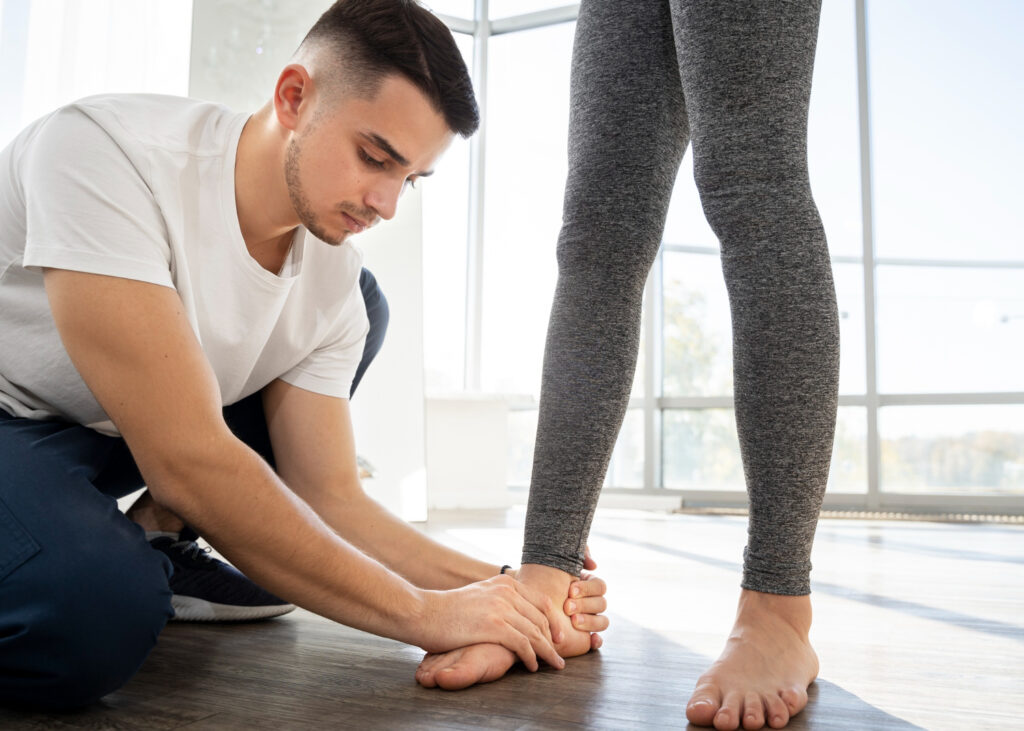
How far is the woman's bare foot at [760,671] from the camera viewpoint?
0.71m

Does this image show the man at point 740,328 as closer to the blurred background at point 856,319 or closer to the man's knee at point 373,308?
the man's knee at point 373,308

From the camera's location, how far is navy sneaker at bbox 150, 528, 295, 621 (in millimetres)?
1137

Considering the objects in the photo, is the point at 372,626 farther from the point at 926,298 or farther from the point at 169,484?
the point at 926,298

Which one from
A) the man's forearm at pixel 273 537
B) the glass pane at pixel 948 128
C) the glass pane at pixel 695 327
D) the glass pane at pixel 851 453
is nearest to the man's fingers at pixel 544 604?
the man's forearm at pixel 273 537

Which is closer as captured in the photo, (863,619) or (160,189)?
(160,189)

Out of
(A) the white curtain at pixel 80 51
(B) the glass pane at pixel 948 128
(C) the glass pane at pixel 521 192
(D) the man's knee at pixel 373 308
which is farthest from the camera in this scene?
(C) the glass pane at pixel 521 192

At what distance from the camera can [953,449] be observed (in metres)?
3.93

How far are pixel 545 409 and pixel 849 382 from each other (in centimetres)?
358

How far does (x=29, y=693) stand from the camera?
713mm

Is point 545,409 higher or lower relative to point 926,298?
lower

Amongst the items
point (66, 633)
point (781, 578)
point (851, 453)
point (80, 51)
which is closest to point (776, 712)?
point (781, 578)

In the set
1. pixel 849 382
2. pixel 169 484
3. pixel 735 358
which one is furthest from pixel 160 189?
pixel 849 382

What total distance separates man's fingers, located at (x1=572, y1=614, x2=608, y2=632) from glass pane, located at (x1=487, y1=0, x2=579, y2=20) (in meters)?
4.85

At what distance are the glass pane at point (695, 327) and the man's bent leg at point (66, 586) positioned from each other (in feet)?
13.0
